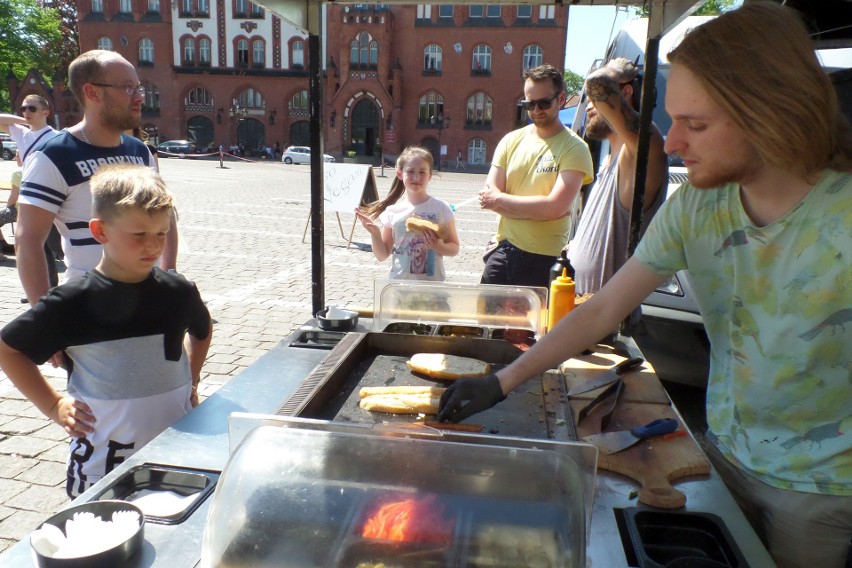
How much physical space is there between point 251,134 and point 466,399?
52.8 metres

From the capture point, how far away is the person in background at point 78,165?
8.57 ft

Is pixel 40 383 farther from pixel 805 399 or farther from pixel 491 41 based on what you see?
pixel 491 41

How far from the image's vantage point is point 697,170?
1.46 m

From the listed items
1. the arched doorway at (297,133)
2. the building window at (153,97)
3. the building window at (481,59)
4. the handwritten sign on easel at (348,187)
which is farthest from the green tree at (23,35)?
the handwritten sign on easel at (348,187)

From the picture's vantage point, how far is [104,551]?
1.05 m

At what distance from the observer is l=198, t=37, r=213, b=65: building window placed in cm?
4950

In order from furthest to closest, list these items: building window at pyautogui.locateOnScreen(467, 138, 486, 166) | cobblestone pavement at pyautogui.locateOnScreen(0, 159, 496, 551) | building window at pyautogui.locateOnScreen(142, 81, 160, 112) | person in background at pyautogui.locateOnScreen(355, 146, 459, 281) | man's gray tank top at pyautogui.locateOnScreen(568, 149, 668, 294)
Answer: building window at pyautogui.locateOnScreen(142, 81, 160, 112) → building window at pyautogui.locateOnScreen(467, 138, 486, 166) → person in background at pyautogui.locateOnScreen(355, 146, 459, 281) → cobblestone pavement at pyautogui.locateOnScreen(0, 159, 496, 551) → man's gray tank top at pyautogui.locateOnScreen(568, 149, 668, 294)

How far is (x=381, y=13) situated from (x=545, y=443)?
4920 cm

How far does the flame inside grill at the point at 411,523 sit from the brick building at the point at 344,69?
44.8m

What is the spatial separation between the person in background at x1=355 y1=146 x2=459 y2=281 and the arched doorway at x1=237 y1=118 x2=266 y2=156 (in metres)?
48.9

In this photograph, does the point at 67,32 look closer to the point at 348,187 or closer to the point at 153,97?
the point at 153,97

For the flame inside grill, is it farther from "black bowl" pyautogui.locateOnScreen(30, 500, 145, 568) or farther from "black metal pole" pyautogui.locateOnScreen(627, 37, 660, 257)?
"black metal pole" pyautogui.locateOnScreen(627, 37, 660, 257)

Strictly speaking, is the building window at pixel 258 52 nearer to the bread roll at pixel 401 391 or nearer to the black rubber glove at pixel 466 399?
the bread roll at pixel 401 391

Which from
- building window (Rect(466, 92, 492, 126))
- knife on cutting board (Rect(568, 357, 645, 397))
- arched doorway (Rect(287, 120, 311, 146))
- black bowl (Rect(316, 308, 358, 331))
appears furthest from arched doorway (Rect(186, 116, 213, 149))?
knife on cutting board (Rect(568, 357, 645, 397))
